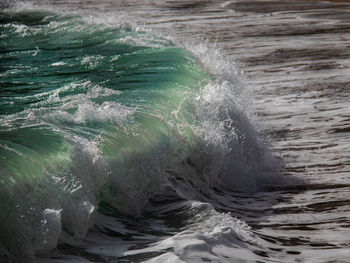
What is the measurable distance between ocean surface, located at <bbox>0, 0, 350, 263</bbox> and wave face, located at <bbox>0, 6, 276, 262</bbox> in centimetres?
1

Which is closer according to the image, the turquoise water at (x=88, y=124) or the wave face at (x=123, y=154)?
the wave face at (x=123, y=154)

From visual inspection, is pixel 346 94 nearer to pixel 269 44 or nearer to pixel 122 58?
pixel 122 58

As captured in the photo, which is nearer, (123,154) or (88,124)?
(123,154)

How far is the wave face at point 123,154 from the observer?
349 centimetres

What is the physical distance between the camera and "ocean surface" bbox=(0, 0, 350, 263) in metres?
3.56

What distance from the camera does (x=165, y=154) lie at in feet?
16.0

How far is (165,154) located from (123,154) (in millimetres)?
518

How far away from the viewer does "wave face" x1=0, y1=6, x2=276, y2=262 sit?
137 inches

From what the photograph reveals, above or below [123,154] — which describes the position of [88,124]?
above

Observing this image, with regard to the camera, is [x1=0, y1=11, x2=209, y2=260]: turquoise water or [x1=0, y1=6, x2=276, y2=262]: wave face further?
[x1=0, y1=11, x2=209, y2=260]: turquoise water

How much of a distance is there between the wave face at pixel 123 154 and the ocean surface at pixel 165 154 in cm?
1

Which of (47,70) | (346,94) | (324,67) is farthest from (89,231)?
(324,67)

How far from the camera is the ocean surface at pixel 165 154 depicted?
3.56 meters

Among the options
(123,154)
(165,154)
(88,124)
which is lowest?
(165,154)
